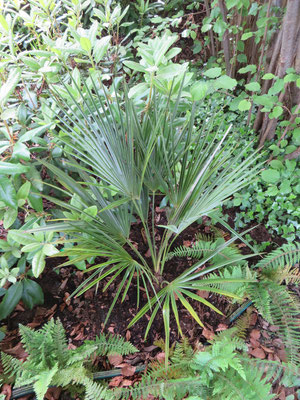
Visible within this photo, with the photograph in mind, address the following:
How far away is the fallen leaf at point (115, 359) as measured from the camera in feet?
4.62

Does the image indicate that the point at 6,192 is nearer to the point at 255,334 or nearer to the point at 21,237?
the point at 21,237

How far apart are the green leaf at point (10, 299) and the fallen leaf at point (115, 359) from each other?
1.74ft

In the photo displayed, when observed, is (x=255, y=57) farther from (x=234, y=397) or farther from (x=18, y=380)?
(x=18, y=380)

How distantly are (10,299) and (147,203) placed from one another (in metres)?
0.82

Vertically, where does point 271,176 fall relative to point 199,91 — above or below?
below

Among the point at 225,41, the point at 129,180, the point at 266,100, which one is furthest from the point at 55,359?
the point at 225,41

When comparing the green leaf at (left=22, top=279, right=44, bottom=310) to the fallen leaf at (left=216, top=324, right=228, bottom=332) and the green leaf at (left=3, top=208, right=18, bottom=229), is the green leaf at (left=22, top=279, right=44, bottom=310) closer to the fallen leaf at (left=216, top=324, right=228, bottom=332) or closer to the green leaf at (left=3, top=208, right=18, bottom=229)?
the green leaf at (left=3, top=208, right=18, bottom=229)

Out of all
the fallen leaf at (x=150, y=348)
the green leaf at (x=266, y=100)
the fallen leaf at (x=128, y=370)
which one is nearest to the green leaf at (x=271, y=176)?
the green leaf at (x=266, y=100)

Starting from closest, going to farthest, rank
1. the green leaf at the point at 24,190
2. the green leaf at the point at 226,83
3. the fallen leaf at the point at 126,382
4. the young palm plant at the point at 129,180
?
1. the young palm plant at the point at 129,180
2. the green leaf at the point at 24,190
3. the fallen leaf at the point at 126,382
4. the green leaf at the point at 226,83

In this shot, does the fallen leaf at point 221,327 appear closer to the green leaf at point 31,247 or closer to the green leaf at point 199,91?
the green leaf at point 31,247

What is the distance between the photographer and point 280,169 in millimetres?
1896

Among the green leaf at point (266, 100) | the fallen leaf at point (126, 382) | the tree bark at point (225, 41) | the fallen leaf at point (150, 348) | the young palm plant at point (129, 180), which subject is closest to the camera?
the young palm plant at point (129, 180)

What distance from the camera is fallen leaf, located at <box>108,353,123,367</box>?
1.41 m

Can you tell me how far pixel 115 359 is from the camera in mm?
1417
